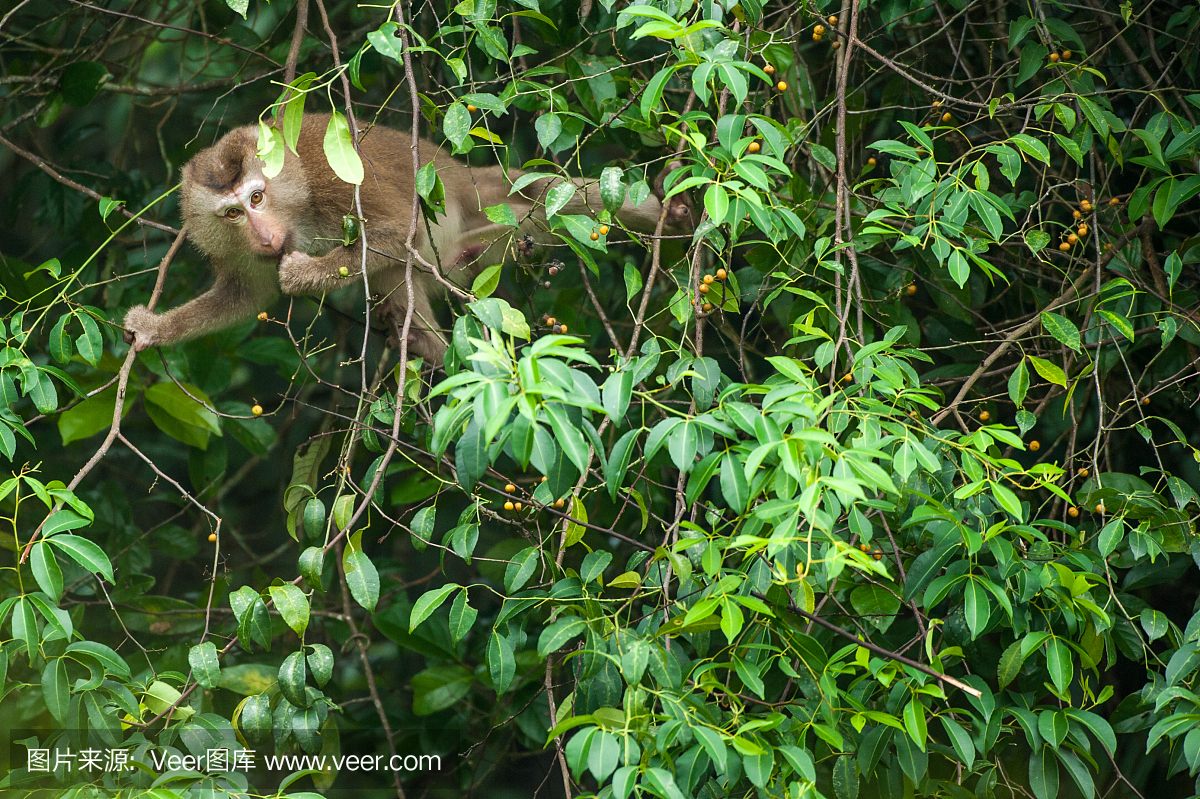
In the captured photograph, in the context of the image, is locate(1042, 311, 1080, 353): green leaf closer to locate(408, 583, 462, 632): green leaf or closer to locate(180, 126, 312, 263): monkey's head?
locate(408, 583, 462, 632): green leaf

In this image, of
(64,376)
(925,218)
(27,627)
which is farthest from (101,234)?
(925,218)

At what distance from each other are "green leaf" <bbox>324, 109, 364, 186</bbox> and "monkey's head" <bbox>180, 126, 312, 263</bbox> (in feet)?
4.14

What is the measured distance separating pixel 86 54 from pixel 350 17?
1008 mm

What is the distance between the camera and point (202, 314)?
3.29 metres

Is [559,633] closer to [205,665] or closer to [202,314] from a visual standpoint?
[205,665]

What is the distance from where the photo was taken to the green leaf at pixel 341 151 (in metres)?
1.92

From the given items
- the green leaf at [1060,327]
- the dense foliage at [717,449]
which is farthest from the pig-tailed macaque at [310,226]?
the green leaf at [1060,327]

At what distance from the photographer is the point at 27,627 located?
1749 millimetres

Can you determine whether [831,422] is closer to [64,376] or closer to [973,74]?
[64,376]

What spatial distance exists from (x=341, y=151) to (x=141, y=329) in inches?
56.8

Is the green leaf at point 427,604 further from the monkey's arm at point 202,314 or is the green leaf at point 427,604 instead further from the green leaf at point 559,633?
the monkey's arm at point 202,314

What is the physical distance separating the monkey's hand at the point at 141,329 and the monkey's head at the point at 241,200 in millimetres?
323

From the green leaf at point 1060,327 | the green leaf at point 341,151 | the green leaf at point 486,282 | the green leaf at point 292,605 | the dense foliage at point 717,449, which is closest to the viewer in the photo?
the dense foliage at point 717,449

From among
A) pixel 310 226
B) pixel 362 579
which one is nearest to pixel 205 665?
pixel 362 579
